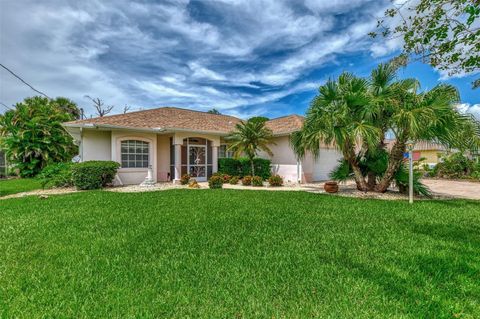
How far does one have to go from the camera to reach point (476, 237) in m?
5.23

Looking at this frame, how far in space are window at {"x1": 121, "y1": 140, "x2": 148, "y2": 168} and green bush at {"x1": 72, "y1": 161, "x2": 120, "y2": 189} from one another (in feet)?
5.67

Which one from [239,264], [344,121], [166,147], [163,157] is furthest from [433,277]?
[166,147]

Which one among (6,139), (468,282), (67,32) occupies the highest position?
(67,32)

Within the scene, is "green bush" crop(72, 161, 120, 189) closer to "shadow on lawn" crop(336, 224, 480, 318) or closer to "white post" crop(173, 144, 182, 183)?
"white post" crop(173, 144, 182, 183)

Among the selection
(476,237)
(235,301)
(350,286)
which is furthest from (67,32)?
(476,237)

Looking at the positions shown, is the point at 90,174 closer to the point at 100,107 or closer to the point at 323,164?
the point at 323,164

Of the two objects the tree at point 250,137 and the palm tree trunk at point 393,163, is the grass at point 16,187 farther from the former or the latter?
the palm tree trunk at point 393,163

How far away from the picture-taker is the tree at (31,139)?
64.4 feet

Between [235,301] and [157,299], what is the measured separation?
973mm

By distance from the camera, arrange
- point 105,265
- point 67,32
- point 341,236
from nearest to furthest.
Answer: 1. point 105,265
2. point 341,236
3. point 67,32

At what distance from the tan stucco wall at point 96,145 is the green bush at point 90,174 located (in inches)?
78.6

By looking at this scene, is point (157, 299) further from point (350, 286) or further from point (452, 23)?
point (452, 23)

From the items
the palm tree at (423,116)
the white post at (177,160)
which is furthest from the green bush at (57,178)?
the palm tree at (423,116)

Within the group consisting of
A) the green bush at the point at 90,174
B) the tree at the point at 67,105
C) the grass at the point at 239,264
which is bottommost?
the grass at the point at 239,264
